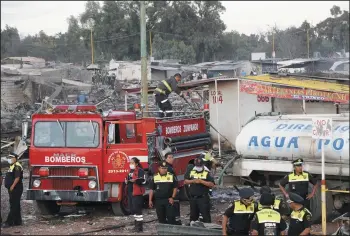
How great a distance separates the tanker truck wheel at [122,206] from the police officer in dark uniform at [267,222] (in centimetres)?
509

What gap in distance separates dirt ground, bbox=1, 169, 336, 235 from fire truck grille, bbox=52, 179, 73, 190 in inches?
28.7

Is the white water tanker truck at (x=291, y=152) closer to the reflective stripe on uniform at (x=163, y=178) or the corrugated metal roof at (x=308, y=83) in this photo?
the corrugated metal roof at (x=308, y=83)

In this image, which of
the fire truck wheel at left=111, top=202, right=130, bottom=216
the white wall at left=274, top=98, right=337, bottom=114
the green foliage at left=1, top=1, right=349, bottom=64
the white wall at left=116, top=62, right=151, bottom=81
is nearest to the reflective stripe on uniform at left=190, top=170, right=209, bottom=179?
the fire truck wheel at left=111, top=202, right=130, bottom=216

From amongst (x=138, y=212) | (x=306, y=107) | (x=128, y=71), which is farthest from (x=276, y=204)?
(x=128, y=71)

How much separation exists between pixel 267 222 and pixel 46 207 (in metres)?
A: 6.66

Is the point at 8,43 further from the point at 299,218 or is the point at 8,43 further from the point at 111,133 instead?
the point at 299,218

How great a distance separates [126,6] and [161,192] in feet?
187

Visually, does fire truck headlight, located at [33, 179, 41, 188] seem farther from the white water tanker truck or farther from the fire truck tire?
the white water tanker truck

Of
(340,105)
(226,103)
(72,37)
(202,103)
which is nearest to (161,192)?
(340,105)

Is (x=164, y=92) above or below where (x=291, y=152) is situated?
above

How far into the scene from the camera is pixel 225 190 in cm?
1645

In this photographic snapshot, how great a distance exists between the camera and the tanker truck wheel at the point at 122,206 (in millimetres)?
13047

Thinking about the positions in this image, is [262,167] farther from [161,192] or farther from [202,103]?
[202,103]

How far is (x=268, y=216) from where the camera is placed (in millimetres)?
8320
